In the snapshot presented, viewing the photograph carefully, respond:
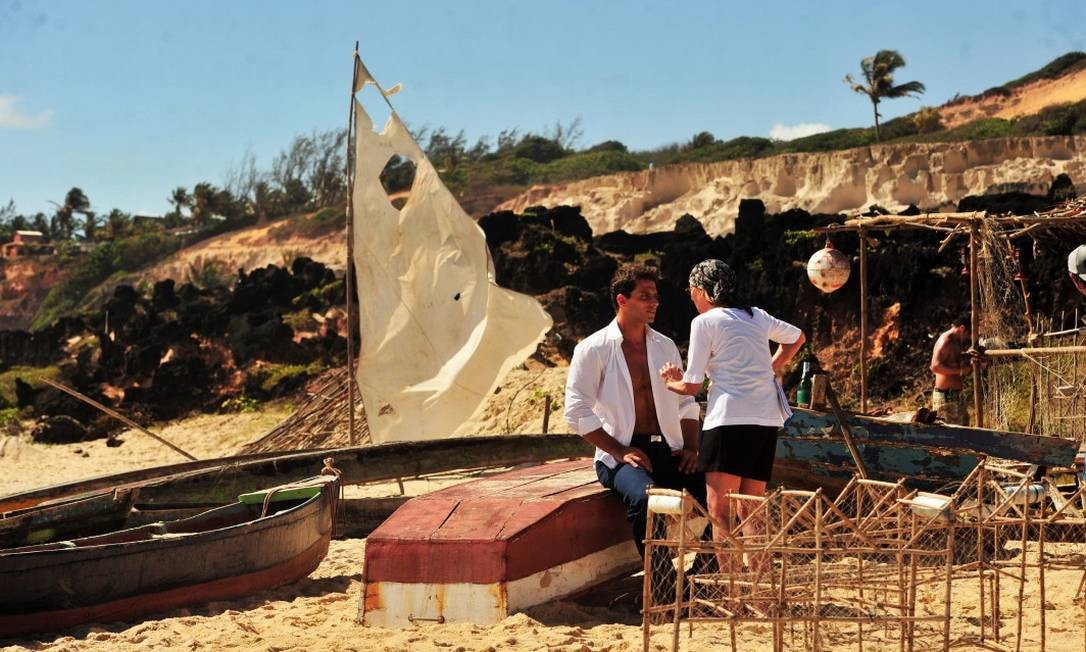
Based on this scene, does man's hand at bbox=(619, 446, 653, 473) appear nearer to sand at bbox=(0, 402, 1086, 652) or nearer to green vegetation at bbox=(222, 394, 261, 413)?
sand at bbox=(0, 402, 1086, 652)

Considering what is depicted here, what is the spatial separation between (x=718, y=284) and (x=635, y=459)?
0.94m

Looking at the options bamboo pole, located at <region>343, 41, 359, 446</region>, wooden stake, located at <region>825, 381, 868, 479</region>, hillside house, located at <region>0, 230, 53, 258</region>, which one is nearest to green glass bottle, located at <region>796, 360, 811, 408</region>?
wooden stake, located at <region>825, 381, 868, 479</region>

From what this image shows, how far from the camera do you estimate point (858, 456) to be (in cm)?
875

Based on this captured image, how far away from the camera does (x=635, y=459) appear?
255 inches

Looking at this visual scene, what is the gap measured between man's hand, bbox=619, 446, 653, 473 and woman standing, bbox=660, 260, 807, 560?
0.92 ft

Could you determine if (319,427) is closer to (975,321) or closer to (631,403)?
(975,321)

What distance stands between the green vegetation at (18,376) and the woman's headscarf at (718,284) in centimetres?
2282

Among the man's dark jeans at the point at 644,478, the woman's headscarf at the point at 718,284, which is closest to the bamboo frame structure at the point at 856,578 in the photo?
the man's dark jeans at the point at 644,478

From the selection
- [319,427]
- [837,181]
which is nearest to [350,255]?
[319,427]

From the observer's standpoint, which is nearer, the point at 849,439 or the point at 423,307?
the point at 849,439

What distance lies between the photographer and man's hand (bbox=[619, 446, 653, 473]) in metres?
6.48

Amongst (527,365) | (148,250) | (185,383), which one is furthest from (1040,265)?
(148,250)

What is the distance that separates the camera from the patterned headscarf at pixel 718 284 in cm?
647

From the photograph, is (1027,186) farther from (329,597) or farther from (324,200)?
(324,200)
